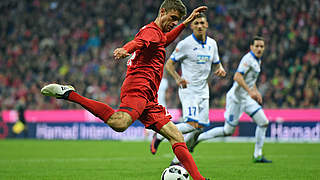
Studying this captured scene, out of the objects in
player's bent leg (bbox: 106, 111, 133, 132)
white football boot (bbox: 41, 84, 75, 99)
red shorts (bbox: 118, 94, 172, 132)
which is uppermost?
white football boot (bbox: 41, 84, 75, 99)

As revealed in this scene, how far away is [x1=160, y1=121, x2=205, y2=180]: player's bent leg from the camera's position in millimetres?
5512

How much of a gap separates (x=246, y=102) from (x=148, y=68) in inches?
189

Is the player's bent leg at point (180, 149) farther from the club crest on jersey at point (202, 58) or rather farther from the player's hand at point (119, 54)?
the club crest on jersey at point (202, 58)

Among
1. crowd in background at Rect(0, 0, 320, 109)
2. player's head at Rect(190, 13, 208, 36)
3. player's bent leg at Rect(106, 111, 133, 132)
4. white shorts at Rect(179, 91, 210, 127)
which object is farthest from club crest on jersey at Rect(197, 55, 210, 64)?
crowd in background at Rect(0, 0, 320, 109)

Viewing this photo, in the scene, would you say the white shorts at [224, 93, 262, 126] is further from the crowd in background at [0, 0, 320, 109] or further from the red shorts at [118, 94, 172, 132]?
the crowd in background at [0, 0, 320, 109]

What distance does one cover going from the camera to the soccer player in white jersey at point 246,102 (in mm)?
9953

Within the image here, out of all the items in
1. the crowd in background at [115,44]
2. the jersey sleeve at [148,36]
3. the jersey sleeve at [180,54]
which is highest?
the crowd in background at [115,44]

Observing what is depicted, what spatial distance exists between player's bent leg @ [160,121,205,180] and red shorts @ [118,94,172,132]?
0.08 meters

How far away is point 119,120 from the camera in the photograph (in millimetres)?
5445

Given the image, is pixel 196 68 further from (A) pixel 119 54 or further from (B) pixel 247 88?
(A) pixel 119 54

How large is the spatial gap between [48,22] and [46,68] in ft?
13.9

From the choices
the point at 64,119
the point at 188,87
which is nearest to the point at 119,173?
the point at 188,87

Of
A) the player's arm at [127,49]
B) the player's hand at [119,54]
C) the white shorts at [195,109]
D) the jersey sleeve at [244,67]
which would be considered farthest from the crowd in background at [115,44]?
the player's hand at [119,54]

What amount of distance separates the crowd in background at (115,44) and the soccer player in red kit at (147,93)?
1356cm
